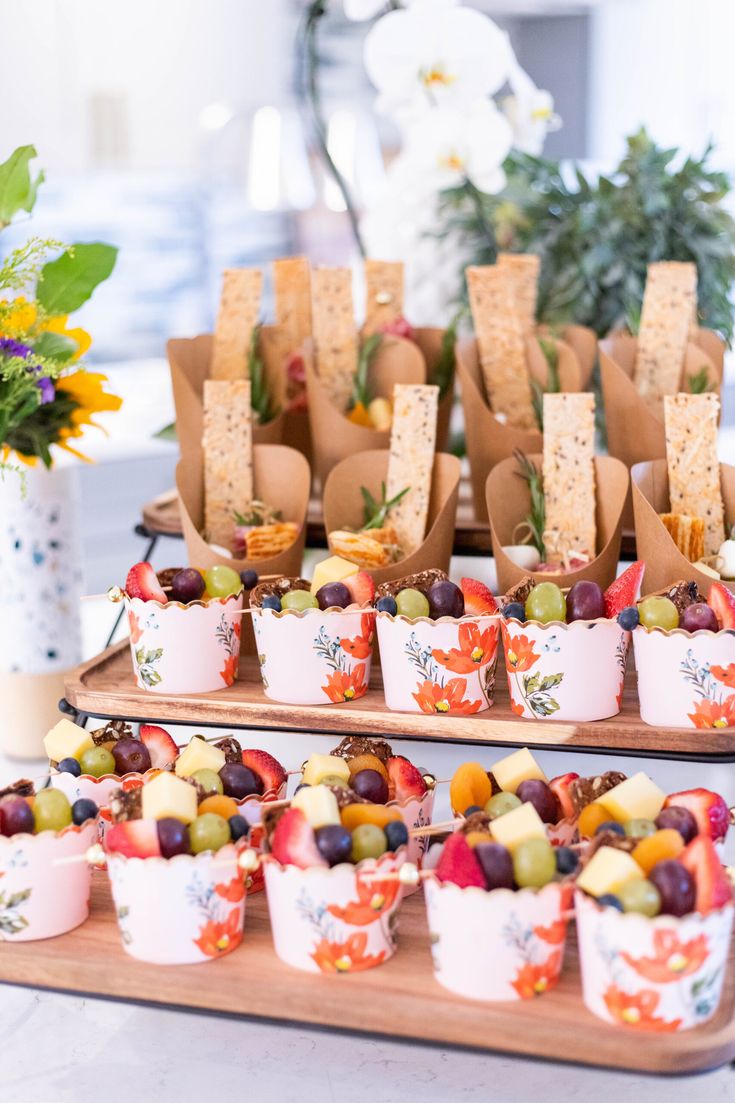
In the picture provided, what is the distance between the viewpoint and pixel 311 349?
1.87 metres

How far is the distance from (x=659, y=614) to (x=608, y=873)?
279mm

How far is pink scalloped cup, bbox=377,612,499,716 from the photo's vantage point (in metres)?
1.23

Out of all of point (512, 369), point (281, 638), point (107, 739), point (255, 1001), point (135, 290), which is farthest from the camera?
point (135, 290)

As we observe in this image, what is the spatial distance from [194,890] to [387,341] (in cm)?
103

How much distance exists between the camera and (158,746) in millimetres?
1371

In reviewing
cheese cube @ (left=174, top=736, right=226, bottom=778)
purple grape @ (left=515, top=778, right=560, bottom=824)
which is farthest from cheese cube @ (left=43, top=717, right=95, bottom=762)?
purple grape @ (left=515, top=778, right=560, bottom=824)

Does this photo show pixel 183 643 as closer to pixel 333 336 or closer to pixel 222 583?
pixel 222 583

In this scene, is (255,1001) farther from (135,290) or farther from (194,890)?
(135,290)

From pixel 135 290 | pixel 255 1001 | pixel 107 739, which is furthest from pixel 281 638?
pixel 135 290

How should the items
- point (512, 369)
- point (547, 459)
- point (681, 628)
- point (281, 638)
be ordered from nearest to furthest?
point (681, 628), point (281, 638), point (547, 459), point (512, 369)

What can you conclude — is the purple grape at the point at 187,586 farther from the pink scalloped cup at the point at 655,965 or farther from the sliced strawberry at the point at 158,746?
the pink scalloped cup at the point at 655,965

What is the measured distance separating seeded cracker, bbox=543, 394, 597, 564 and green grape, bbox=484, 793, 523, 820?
0.36 meters

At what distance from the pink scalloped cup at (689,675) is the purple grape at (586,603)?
0.15 feet

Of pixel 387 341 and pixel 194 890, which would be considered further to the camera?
pixel 387 341
